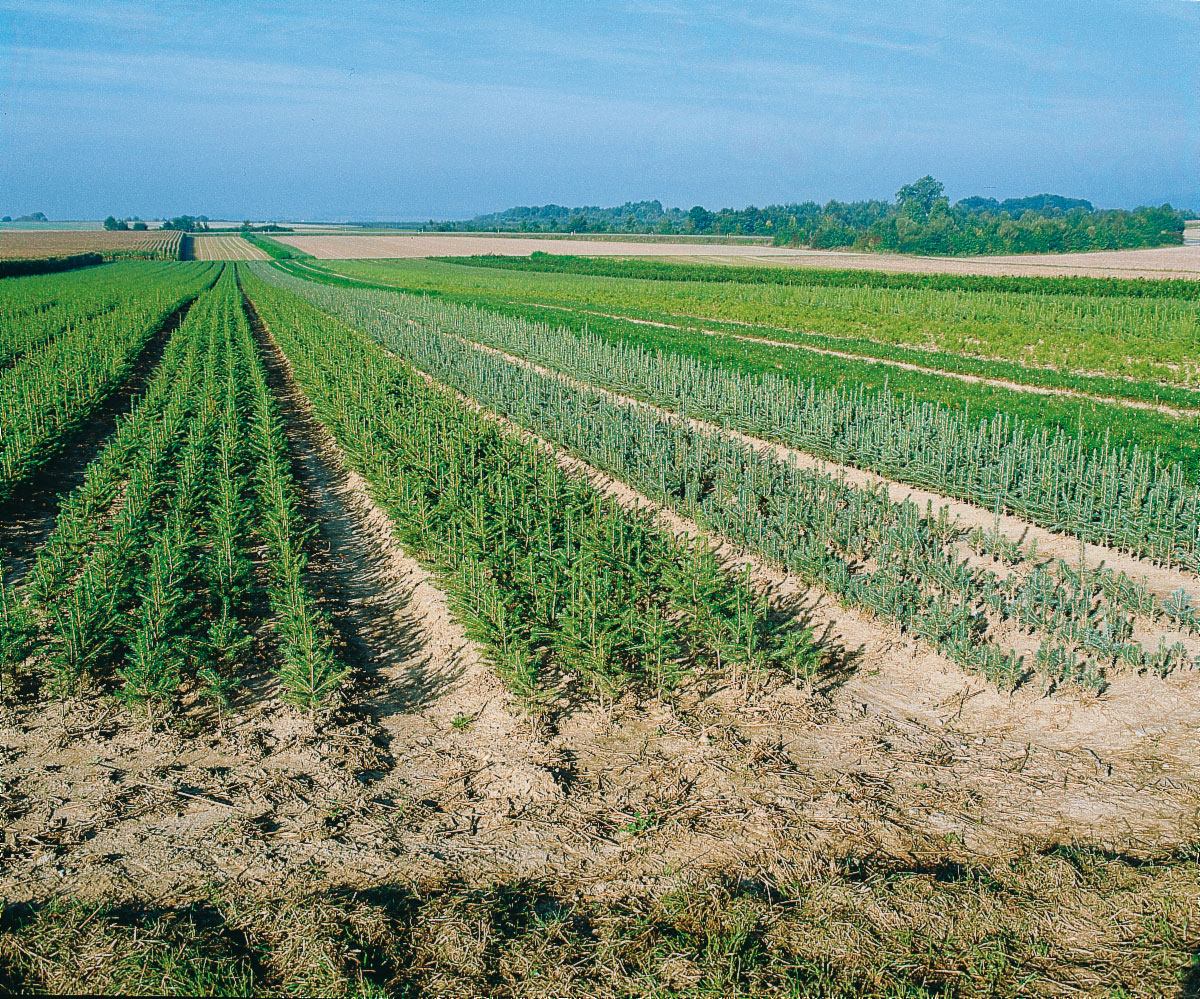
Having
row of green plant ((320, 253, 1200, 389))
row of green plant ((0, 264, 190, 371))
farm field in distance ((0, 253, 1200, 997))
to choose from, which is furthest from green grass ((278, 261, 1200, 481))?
row of green plant ((0, 264, 190, 371))

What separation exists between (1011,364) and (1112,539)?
12151mm

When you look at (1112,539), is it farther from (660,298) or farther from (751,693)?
(660,298)

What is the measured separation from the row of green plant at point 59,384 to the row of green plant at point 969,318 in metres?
17.0

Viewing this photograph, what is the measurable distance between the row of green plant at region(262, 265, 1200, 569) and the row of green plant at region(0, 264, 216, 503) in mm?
10120

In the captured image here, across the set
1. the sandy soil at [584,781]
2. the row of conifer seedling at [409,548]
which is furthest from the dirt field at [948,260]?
the sandy soil at [584,781]

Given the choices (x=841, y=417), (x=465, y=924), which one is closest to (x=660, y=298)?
(x=841, y=417)

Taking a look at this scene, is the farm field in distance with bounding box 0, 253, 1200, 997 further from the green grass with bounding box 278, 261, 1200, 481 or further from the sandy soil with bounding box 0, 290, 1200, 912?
the green grass with bounding box 278, 261, 1200, 481

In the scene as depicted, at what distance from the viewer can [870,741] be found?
18.4 ft

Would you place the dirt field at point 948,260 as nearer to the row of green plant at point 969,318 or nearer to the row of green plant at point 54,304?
the row of green plant at point 969,318

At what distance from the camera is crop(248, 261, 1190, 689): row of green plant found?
6.52 metres

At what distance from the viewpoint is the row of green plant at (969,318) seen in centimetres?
1984

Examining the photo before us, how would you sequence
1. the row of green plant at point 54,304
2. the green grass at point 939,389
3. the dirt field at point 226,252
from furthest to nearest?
the dirt field at point 226,252 < the row of green plant at point 54,304 < the green grass at point 939,389

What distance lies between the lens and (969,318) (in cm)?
2791

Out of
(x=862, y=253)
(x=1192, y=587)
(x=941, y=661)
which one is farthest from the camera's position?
(x=862, y=253)
